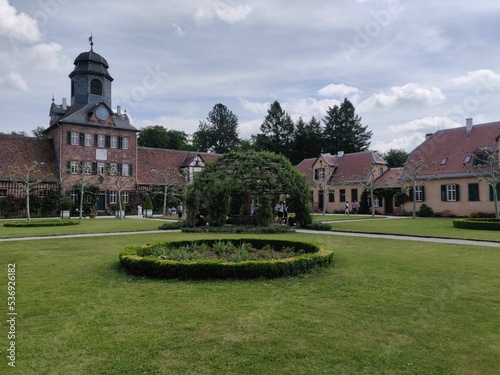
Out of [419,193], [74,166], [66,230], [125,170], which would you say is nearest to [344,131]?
[419,193]

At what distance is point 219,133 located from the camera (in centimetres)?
7444

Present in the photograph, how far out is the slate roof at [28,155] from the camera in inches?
1464

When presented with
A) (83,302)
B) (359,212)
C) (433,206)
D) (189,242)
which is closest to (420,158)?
(433,206)

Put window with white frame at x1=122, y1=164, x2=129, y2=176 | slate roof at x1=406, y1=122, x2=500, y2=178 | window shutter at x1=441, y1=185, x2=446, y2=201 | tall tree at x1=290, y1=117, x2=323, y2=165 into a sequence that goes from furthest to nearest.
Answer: tall tree at x1=290, y1=117, x2=323, y2=165
window with white frame at x1=122, y1=164, x2=129, y2=176
window shutter at x1=441, y1=185, x2=446, y2=201
slate roof at x1=406, y1=122, x2=500, y2=178

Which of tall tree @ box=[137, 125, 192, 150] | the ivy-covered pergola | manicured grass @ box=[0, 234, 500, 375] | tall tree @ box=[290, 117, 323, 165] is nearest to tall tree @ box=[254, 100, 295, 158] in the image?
tall tree @ box=[290, 117, 323, 165]

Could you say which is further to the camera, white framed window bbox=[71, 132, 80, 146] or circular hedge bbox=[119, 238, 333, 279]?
white framed window bbox=[71, 132, 80, 146]

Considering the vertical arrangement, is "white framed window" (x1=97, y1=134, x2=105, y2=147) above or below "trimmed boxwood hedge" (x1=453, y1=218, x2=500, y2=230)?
above

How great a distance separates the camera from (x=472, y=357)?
4609 millimetres

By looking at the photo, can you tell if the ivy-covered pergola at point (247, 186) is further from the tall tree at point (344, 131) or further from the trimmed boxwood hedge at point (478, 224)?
the tall tree at point (344, 131)

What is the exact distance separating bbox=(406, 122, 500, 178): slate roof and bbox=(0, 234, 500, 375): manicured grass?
92.2 feet

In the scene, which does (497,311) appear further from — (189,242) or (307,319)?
(189,242)

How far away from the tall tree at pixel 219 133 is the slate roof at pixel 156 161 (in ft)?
79.3

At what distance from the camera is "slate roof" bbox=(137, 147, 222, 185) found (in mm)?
44344

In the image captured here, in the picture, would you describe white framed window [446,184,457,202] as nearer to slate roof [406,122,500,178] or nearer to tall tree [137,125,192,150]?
slate roof [406,122,500,178]
